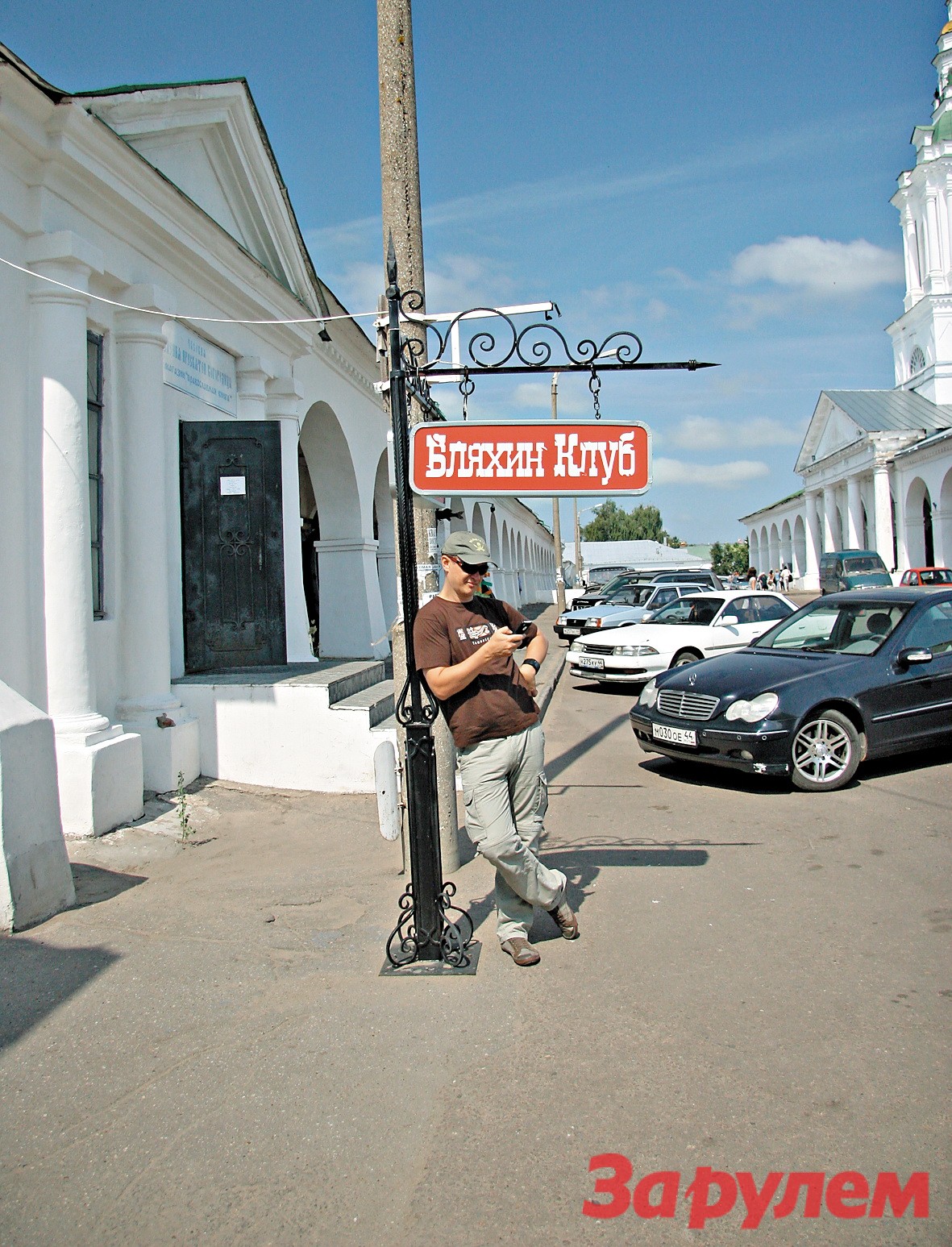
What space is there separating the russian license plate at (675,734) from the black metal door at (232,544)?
318 centimetres

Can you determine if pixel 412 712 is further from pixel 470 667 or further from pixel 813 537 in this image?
pixel 813 537

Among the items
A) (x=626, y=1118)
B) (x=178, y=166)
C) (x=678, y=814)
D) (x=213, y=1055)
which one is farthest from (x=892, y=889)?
(x=178, y=166)

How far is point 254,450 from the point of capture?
25.7 ft

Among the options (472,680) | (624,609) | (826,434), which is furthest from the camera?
(826,434)

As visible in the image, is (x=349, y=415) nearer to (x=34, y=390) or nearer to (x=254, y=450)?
(x=254, y=450)

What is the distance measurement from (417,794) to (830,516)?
5791 cm

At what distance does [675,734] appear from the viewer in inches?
295

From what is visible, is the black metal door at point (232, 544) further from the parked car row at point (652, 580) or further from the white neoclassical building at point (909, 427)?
the white neoclassical building at point (909, 427)

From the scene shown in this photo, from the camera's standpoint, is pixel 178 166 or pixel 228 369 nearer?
pixel 178 166

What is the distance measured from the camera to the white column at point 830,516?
5650 centimetres

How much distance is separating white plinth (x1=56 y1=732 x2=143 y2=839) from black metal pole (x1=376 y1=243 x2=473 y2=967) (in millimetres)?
2653

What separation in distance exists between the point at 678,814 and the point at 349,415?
8.07 meters

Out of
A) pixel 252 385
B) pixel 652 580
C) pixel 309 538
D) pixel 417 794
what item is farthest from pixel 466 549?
pixel 652 580

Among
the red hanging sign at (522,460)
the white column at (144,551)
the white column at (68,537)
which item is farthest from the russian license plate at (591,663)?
the red hanging sign at (522,460)
